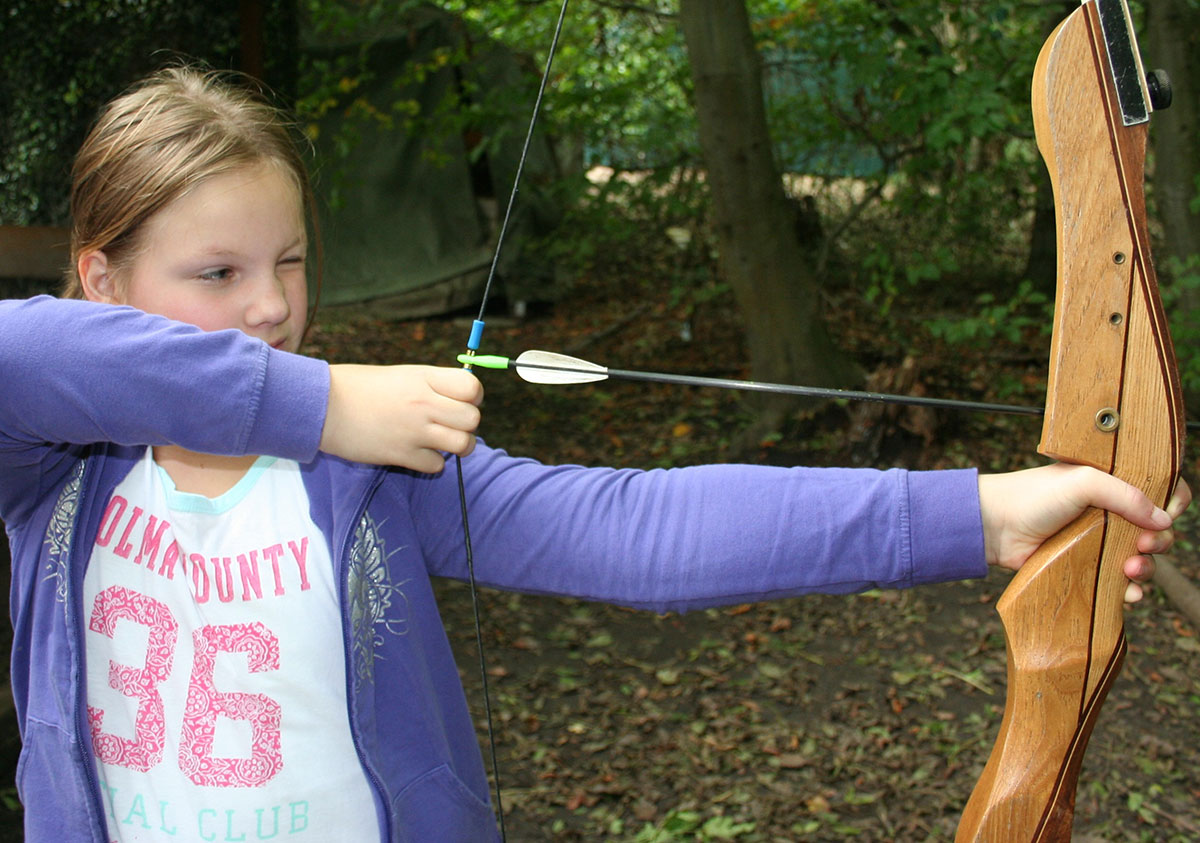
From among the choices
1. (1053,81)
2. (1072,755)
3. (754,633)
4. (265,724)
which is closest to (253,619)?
(265,724)

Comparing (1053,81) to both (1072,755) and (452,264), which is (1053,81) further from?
(452,264)

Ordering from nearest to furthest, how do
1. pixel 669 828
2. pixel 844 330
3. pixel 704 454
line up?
pixel 669 828 → pixel 704 454 → pixel 844 330

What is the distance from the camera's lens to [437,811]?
1.12 meters

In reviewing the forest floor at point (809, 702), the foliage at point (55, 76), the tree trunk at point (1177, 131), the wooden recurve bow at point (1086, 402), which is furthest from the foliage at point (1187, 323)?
the foliage at point (55, 76)

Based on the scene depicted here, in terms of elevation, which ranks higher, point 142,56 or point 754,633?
point 142,56

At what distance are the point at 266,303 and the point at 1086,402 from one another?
838mm

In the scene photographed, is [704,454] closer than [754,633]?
No

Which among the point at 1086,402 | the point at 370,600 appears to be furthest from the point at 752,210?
the point at 370,600

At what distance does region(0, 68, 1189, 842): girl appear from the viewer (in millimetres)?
1045

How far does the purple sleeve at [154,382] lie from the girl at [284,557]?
3.9 inches

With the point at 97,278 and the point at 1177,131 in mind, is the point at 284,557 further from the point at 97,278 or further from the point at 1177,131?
the point at 1177,131

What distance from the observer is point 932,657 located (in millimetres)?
3020

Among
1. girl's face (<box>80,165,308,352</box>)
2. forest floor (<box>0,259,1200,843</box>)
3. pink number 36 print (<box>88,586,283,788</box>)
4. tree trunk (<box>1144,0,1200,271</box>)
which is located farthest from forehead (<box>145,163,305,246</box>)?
tree trunk (<box>1144,0,1200,271</box>)

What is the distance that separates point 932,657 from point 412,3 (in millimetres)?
3381
